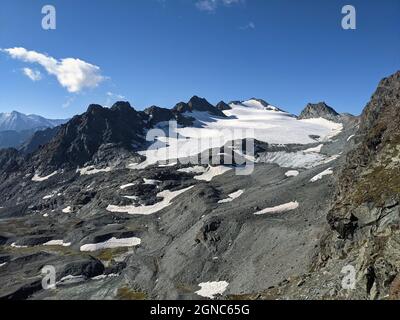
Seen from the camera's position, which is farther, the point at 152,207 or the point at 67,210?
the point at 67,210

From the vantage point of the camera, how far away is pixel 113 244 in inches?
4889

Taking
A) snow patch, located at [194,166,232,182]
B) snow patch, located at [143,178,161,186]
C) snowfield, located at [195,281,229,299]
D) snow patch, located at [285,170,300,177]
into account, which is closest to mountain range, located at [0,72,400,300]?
snowfield, located at [195,281,229,299]

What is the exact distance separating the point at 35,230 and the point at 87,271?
63.2 metres

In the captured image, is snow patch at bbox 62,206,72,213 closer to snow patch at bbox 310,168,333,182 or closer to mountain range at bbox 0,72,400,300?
mountain range at bbox 0,72,400,300

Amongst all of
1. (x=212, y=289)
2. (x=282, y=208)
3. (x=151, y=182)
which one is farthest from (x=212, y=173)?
(x=212, y=289)

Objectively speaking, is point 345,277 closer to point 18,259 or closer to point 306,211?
point 306,211

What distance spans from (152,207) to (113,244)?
3726 cm

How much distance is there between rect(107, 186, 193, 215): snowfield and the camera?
157 meters

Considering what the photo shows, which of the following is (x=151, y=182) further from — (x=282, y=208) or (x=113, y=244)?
(x=282, y=208)

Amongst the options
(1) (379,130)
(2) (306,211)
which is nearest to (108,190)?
(2) (306,211)

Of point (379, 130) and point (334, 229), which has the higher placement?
point (379, 130)

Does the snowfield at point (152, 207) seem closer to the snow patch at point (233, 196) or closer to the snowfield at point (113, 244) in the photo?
the snow patch at point (233, 196)

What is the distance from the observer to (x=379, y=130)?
251ft

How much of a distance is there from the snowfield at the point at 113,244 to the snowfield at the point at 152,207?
2895cm
